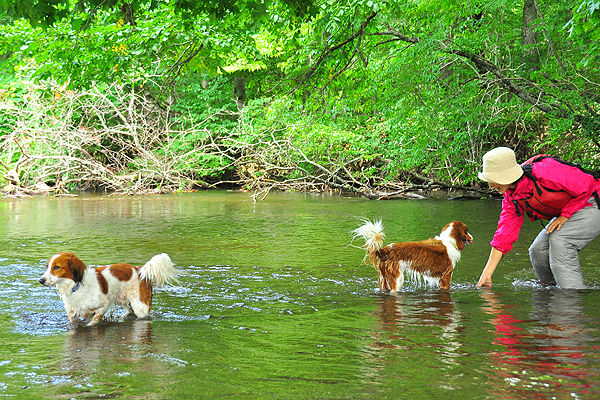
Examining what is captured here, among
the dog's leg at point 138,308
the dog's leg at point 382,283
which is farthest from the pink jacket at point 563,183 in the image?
the dog's leg at point 138,308

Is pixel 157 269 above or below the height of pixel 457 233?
below

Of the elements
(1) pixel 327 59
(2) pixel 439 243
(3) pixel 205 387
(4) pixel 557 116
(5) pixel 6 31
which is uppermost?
(5) pixel 6 31

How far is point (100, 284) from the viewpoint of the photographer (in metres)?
5.37

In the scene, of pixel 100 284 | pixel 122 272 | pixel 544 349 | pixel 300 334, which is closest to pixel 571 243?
pixel 544 349

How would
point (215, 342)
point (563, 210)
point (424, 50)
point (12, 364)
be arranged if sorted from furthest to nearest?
point (424, 50) < point (563, 210) < point (215, 342) < point (12, 364)

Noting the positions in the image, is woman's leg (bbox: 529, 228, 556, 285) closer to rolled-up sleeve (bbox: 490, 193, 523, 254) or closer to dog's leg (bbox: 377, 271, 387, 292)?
rolled-up sleeve (bbox: 490, 193, 523, 254)

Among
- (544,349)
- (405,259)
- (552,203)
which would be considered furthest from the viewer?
(405,259)

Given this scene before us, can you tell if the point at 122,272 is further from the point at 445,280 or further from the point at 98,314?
the point at 445,280

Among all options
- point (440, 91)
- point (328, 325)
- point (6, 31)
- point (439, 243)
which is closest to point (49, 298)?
point (328, 325)

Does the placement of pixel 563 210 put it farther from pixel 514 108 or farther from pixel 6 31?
pixel 6 31

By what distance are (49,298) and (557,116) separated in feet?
38.2

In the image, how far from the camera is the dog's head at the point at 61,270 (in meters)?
5.07

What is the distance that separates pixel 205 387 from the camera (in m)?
3.52

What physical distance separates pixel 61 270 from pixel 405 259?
3617 mm
